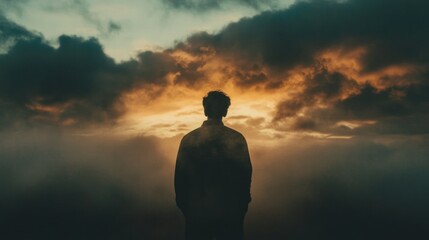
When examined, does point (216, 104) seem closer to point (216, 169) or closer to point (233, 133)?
point (233, 133)

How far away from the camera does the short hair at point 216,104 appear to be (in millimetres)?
5840

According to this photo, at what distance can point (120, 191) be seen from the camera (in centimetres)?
19162

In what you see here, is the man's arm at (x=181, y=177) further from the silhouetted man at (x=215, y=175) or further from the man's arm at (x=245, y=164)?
the man's arm at (x=245, y=164)

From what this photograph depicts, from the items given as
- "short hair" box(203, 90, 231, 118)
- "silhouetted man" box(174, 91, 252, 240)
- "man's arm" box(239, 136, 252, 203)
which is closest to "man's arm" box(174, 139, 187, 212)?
"silhouetted man" box(174, 91, 252, 240)

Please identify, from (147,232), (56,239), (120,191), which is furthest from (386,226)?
(120,191)

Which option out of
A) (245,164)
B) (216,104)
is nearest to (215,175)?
(245,164)

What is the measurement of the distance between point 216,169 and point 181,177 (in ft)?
1.85

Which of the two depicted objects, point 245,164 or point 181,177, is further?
point 181,177

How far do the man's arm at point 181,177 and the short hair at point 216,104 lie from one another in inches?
24.2

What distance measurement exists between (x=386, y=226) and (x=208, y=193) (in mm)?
124749

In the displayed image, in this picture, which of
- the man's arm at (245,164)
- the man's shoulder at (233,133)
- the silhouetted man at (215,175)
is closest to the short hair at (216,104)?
the silhouetted man at (215,175)

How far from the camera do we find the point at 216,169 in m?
5.74

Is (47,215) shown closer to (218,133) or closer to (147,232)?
(147,232)

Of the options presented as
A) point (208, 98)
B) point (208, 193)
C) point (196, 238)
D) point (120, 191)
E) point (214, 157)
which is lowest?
point (196, 238)
